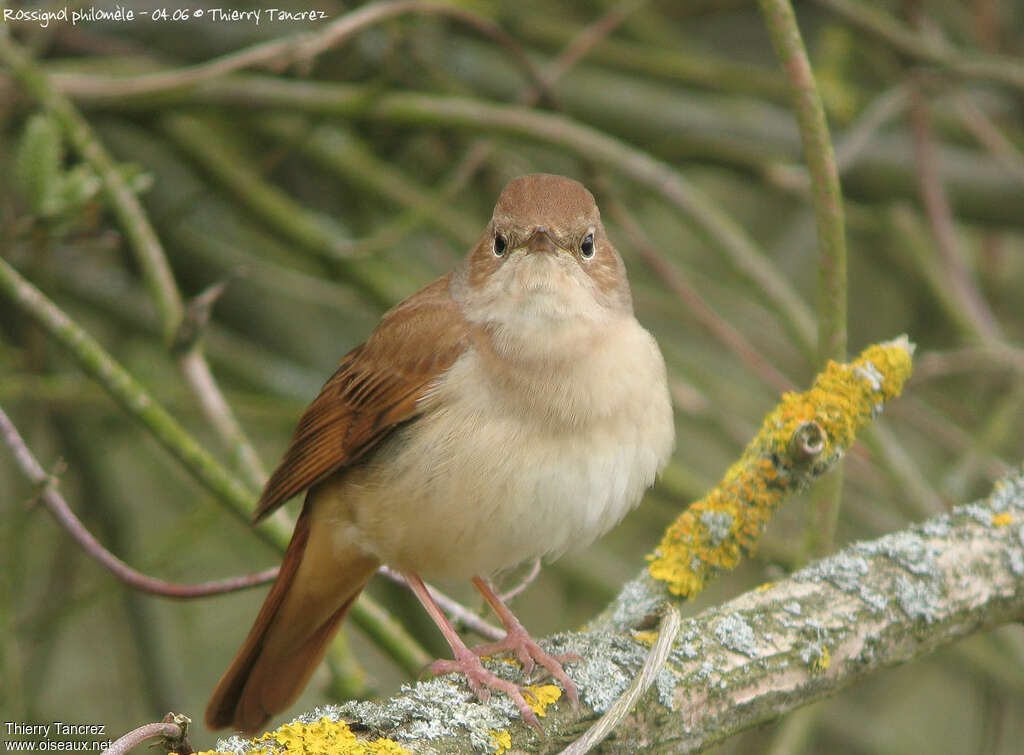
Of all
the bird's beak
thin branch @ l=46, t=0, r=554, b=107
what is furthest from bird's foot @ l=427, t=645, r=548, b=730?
thin branch @ l=46, t=0, r=554, b=107

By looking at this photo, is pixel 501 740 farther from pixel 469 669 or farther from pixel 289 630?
pixel 289 630

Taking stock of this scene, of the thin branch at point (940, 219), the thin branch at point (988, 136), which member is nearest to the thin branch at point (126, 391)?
the thin branch at point (940, 219)

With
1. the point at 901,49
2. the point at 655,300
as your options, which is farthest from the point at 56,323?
the point at 901,49

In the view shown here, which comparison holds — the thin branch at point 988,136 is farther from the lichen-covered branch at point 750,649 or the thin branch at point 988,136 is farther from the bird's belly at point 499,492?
the bird's belly at point 499,492

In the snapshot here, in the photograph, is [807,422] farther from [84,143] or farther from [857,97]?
[857,97]

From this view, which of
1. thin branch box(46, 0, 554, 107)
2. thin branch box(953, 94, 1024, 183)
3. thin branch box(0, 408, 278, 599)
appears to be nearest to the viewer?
thin branch box(0, 408, 278, 599)

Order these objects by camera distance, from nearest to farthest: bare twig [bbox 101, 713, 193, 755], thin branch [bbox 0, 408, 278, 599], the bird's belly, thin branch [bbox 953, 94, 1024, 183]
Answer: bare twig [bbox 101, 713, 193, 755] < thin branch [bbox 0, 408, 278, 599] < the bird's belly < thin branch [bbox 953, 94, 1024, 183]

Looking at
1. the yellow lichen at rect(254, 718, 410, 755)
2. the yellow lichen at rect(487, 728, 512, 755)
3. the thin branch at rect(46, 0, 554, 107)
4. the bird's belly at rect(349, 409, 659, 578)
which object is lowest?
the yellow lichen at rect(254, 718, 410, 755)

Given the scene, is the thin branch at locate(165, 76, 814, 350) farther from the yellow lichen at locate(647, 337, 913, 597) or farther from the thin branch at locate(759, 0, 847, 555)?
the yellow lichen at locate(647, 337, 913, 597)
